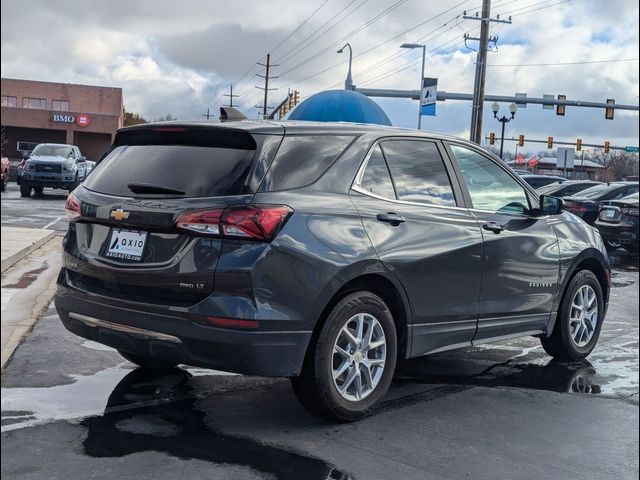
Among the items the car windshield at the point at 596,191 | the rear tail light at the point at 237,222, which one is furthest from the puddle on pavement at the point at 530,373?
the car windshield at the point at 596,191

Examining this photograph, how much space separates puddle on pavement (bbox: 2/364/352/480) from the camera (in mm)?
3576

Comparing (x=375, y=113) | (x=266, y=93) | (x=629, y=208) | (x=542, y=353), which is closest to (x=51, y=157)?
(x=375, y=113)

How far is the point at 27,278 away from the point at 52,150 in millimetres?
12771

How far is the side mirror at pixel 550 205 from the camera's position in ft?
18.8

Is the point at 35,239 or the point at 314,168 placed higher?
the point at 314,168

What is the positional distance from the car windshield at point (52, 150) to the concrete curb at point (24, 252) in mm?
7286

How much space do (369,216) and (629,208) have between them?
12.8 m

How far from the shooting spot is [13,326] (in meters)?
6.29

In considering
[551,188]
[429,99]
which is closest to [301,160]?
[551,188]

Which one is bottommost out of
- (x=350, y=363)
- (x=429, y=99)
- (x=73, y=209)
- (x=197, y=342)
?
(x=350, y=363)

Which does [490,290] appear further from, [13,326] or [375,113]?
[375,113]

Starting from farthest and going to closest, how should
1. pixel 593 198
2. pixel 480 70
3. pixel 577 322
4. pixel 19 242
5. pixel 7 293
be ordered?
pixel 480 70 → pixel 593 198 → pixel 19 242 → pixel 7 293 → pixel 577 322

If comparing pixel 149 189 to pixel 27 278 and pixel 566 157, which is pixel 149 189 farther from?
pixel 566 157

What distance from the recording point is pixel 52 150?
68.0 feet
